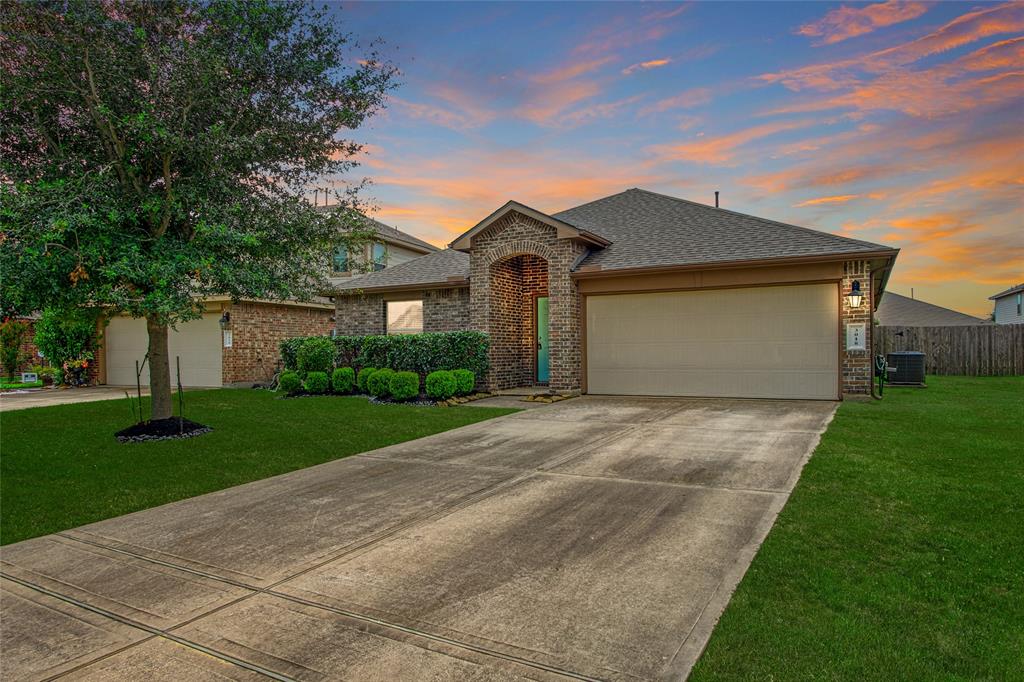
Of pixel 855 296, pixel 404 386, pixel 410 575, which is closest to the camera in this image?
pixel 410 575

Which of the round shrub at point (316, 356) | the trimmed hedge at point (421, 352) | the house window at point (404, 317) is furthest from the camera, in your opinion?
the house window at point (404, 317)

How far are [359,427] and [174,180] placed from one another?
4684mm

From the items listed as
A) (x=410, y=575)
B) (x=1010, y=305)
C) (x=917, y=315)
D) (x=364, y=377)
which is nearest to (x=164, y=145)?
(x=410, y=575)

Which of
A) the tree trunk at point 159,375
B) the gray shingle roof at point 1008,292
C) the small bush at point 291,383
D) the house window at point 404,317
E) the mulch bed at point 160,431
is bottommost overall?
the mulch bed at point 160,431

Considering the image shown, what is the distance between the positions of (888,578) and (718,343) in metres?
9.75

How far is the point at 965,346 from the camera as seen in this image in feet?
68.2

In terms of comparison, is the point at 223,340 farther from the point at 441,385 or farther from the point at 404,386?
the point at 441,385

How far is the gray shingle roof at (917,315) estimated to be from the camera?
32250 mm

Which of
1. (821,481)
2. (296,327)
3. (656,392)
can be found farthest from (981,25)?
(296,327)

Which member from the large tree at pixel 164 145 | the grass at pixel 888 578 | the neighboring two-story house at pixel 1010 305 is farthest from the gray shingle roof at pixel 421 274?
the neighboring two-story house at pixel 1010 305

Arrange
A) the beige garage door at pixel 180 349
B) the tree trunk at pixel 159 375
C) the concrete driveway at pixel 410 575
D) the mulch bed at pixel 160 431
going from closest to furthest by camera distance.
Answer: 1. the concrete driveway at pixel 410 575
2. the mulch bed at pixel 160 431
3. the tree trunk at pixel 159 375
4. the beige garage door at pixel 180 349

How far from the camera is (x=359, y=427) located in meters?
9.73

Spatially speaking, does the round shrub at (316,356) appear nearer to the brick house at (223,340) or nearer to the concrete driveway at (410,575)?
the brick house at (223,340)

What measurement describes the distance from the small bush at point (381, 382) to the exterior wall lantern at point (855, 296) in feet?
32.6
